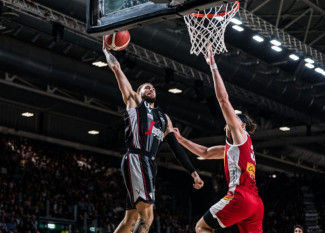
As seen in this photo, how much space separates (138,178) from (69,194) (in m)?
18.7

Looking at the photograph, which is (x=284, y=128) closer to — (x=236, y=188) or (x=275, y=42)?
(x=275, y=42)

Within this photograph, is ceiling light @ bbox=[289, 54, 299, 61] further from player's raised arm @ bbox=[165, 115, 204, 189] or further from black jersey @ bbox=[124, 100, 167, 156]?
black jersey @ bbox=[124, 100, 167, 156]

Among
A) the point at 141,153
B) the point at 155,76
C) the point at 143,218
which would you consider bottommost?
the point at 143,218

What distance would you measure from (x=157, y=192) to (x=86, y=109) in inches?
245

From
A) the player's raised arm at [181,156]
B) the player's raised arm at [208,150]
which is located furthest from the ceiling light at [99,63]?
the player's raised arm at [181,156]

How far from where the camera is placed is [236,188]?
7816 millimetres

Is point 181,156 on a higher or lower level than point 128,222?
higher

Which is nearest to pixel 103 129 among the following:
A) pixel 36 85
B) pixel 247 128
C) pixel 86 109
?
pixel 86 109

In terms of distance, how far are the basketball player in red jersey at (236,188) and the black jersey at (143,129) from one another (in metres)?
0.90

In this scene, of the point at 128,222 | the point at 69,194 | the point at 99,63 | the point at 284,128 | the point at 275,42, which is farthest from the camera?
the point at 284,128

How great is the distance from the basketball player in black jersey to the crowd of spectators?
12034mm

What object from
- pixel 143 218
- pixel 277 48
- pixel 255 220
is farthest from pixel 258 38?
pixel 143 218

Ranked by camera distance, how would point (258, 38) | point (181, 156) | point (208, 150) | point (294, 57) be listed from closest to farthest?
1. point (181, 156)
2. point (208, 150)
3. point (258, 38)
4. point (294, 57)

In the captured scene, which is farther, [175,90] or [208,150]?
[175,90]
